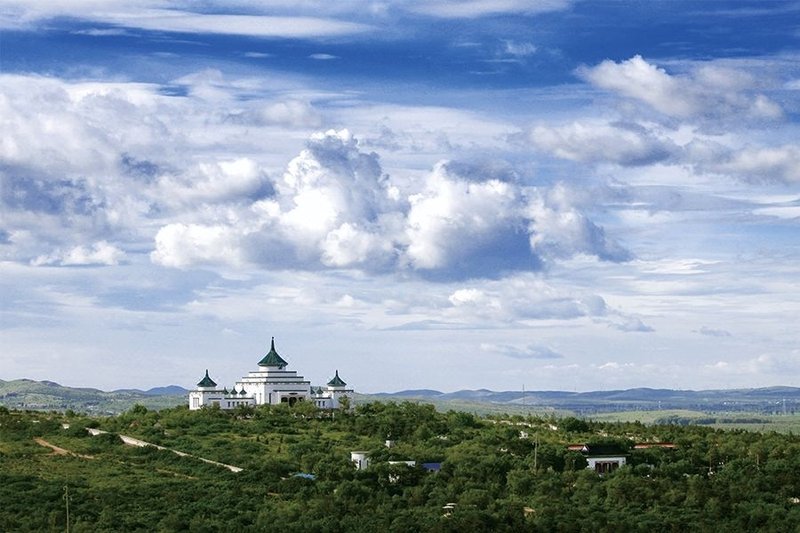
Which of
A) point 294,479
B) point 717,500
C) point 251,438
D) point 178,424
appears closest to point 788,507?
point 717,500

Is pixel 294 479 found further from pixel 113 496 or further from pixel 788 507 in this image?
pixel 788 507

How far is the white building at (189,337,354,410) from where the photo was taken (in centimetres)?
12450

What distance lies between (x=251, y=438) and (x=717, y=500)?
37919 mm

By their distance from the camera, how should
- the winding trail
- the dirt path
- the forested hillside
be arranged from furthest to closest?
1. the dirt path
2. the winding trail
3. the forested hillside

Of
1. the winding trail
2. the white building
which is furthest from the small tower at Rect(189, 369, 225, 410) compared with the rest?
the winding trail

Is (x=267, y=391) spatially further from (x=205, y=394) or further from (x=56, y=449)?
(x=56, y=449)

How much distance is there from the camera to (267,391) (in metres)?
125

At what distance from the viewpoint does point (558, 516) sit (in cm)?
7475

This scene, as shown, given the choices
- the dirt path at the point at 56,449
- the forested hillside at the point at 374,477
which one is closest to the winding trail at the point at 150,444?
the forested hillside at the point at 374,477

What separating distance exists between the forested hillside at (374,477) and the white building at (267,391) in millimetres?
6010

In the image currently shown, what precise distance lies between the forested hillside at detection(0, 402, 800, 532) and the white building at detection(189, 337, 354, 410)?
6010 mm

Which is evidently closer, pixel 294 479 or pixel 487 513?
pixel 487 513

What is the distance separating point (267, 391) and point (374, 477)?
39.7 m

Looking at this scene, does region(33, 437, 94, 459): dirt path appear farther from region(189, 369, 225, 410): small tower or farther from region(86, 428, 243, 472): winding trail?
region(189, 369, 225, 410): small tower
